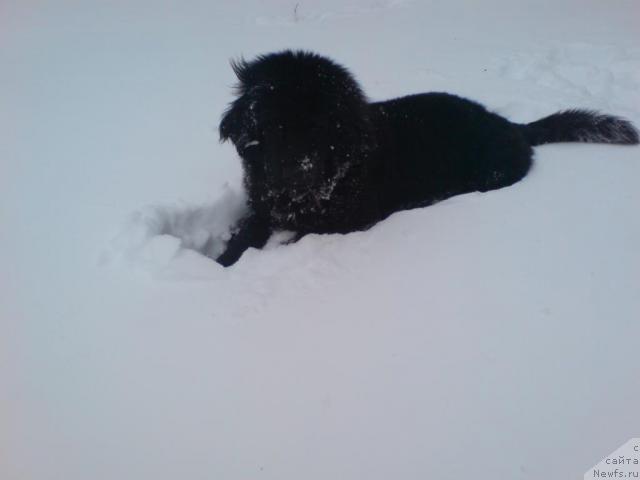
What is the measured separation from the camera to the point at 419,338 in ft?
5.58

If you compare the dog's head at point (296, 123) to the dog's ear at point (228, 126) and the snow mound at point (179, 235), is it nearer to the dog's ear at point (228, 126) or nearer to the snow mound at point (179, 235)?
the dog's ear at point (228, 126)

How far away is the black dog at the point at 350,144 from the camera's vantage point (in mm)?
2410

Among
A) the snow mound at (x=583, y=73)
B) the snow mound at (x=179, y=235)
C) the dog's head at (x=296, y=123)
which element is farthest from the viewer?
the snow mound at (x=583, y=73)

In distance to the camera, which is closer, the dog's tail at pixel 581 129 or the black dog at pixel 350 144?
the black dog at pixel 350 144

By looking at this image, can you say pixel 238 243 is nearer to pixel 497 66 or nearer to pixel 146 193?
pixel 146 193

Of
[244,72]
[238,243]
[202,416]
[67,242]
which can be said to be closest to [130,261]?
[67,242]

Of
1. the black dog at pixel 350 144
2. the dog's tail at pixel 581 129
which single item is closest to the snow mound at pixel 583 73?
the dog's tail at pixel 581 129

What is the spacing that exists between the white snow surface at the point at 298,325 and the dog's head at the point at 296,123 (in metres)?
0.41

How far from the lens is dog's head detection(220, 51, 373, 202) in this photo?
93.8 inches

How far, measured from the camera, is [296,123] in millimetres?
2387

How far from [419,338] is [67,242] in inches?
71.8

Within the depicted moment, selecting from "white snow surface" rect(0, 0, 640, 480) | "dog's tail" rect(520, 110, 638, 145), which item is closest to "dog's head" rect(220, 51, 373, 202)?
"white snow surface" rect(0, 0, 640, 480)

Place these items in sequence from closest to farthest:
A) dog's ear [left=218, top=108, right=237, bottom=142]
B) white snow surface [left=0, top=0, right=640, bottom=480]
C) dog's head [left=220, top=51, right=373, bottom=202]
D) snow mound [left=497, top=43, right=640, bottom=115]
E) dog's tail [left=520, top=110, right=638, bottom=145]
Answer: white snow surface [left=0, top=0, right=640, bottom=480] → dog's head [left=220, top=51, right=373, bottom=202] → dog's ear [left=218, top=108, right=237, bottom=142] → dog's tail [left=520, top=110, right=638, bottom=145] → snow mound [left=497, top=43, right=640, bottom=115]

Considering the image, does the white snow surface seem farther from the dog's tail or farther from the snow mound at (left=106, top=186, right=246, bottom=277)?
the dog's tail
